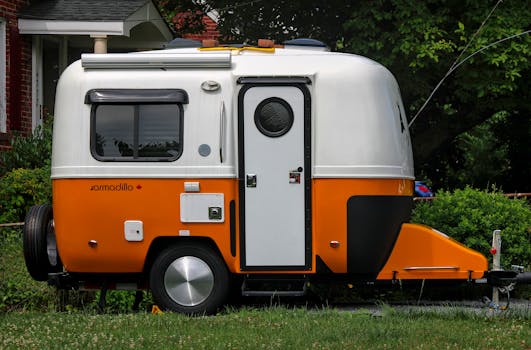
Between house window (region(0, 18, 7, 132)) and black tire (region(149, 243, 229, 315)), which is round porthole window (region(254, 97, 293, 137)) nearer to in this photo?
black tire (region(149, 243, 229, 315))

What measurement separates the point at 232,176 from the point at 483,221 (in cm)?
311

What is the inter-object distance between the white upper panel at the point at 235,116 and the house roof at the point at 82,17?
8025mm

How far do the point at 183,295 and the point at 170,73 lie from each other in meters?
2.11

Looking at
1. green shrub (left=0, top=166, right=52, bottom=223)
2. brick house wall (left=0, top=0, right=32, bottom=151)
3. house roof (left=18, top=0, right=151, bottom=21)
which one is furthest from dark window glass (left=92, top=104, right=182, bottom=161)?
house roof (left=18, top=0, right=151, bottom=21)

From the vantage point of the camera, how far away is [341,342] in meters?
7.98

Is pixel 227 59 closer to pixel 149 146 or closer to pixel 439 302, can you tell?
pixel 149 146

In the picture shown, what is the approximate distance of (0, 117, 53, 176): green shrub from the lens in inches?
649

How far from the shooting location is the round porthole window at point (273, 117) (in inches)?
401

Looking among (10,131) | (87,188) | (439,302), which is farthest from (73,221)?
(10,131)

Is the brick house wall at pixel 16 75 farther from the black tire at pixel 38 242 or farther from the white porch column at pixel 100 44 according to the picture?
the black tire at pixel 38 242

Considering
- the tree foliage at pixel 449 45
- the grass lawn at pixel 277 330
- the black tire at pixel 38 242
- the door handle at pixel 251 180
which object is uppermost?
the tree foliage at pixel 449 45

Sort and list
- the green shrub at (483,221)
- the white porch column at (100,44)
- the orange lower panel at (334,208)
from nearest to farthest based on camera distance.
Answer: the orange lower panel at (334,208) < the green shrub at (483,221) < the white porch column at (100,44)

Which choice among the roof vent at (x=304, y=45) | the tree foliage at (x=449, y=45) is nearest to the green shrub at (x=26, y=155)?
the tree foliage at (x=449, y=45)

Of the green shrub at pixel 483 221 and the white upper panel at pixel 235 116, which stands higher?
the white upper panel at pixel 235 116
